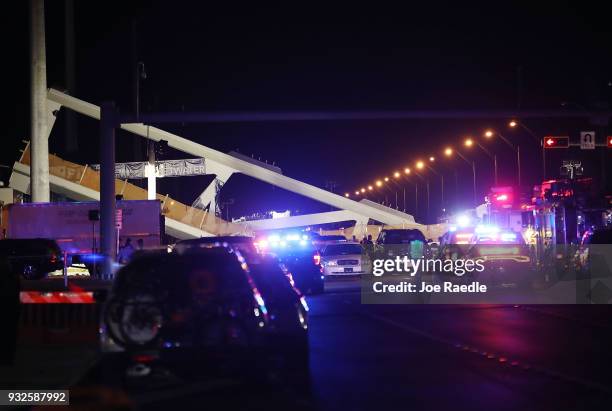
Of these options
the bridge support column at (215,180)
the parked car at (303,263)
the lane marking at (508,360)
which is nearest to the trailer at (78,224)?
the parked car at (303,263)

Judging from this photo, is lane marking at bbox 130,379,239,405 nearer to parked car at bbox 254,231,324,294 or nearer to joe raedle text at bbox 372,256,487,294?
joe raedle text at bbox 372,256,487,294

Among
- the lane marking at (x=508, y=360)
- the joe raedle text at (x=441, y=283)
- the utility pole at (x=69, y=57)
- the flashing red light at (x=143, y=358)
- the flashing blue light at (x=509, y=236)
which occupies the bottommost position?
the lane marking at (x=508, y=360)

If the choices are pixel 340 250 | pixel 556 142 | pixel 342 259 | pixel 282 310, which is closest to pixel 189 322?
pixel 282 310

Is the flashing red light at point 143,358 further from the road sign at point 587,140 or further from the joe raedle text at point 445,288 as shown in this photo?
the road sign at point 587,140

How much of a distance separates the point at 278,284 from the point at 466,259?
1950 cm

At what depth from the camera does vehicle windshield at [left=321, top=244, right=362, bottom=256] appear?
118ft

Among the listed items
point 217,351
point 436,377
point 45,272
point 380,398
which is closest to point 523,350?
point 436,377

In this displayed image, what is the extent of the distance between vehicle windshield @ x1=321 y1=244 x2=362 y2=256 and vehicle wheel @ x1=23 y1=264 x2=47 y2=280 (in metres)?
11.7

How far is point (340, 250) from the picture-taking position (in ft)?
118

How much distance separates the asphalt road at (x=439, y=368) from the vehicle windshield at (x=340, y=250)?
45.6 ft

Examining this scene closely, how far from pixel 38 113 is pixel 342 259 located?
60.2 feet

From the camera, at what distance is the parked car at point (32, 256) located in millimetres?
38781

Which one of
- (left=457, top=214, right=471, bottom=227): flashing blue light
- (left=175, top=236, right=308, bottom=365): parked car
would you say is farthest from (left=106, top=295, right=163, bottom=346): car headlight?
(left=457, top=214, right=471, bottom=227): flashing blue light

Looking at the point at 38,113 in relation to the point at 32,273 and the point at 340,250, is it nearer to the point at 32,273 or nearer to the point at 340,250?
the point at 32,273
